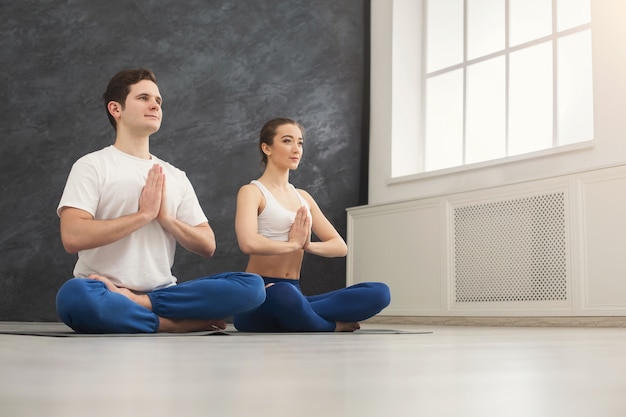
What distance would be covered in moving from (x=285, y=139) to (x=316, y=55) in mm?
2906

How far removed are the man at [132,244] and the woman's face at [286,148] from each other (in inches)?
24.4

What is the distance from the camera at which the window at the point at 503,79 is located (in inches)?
200

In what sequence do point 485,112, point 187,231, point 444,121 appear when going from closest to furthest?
point 187,231
point 485,112
point 444,121

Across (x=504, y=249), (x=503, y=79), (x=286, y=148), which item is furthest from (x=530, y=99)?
(x=286, y=148)

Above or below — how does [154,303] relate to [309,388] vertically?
above

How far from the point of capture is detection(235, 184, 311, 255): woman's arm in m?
3.13

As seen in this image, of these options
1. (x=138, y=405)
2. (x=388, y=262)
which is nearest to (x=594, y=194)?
(x=388, y=262)

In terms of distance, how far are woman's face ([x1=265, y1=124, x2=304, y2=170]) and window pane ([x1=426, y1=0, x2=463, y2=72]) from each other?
278 centimetres

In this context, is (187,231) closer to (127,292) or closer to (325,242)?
(127,292)

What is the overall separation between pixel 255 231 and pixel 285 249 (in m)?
0.14

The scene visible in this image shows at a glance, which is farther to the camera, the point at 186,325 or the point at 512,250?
the point at 512,250

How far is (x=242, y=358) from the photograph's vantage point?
4.10 ft

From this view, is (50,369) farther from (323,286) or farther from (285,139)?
(323,286)

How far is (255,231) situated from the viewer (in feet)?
10.5
